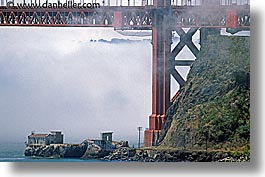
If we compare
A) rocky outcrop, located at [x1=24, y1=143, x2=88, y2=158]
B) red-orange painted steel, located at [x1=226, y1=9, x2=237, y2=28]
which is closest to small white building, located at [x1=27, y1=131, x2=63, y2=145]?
rocky outcrop, located at [x1=24, y1=143, x2=88, y2=158]

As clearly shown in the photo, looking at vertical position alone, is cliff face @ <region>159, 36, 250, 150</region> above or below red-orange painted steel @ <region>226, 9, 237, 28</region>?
below

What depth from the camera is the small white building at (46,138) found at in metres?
2.50

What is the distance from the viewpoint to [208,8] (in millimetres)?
2543

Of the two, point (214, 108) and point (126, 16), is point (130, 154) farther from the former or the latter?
point (126, 16)

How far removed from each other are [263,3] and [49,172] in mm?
946

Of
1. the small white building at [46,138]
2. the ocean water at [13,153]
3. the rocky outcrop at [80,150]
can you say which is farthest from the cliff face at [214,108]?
the ocean water at [13,153]

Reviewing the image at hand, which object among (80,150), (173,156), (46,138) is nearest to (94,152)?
(80,150)

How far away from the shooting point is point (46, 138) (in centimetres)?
250

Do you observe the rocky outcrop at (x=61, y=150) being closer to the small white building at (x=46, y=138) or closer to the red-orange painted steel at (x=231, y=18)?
the small white building at (x=46, y=138)

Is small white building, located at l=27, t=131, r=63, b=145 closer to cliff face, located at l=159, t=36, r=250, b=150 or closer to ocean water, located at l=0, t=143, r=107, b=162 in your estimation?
ocean water, located at l=0, t=143, r=107, b=162

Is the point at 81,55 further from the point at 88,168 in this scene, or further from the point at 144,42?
the point at 88,168

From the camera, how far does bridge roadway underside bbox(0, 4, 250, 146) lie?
2.50m

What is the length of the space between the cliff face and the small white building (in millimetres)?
359

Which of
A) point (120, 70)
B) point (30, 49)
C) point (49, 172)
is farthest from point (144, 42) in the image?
point (49, 172)
